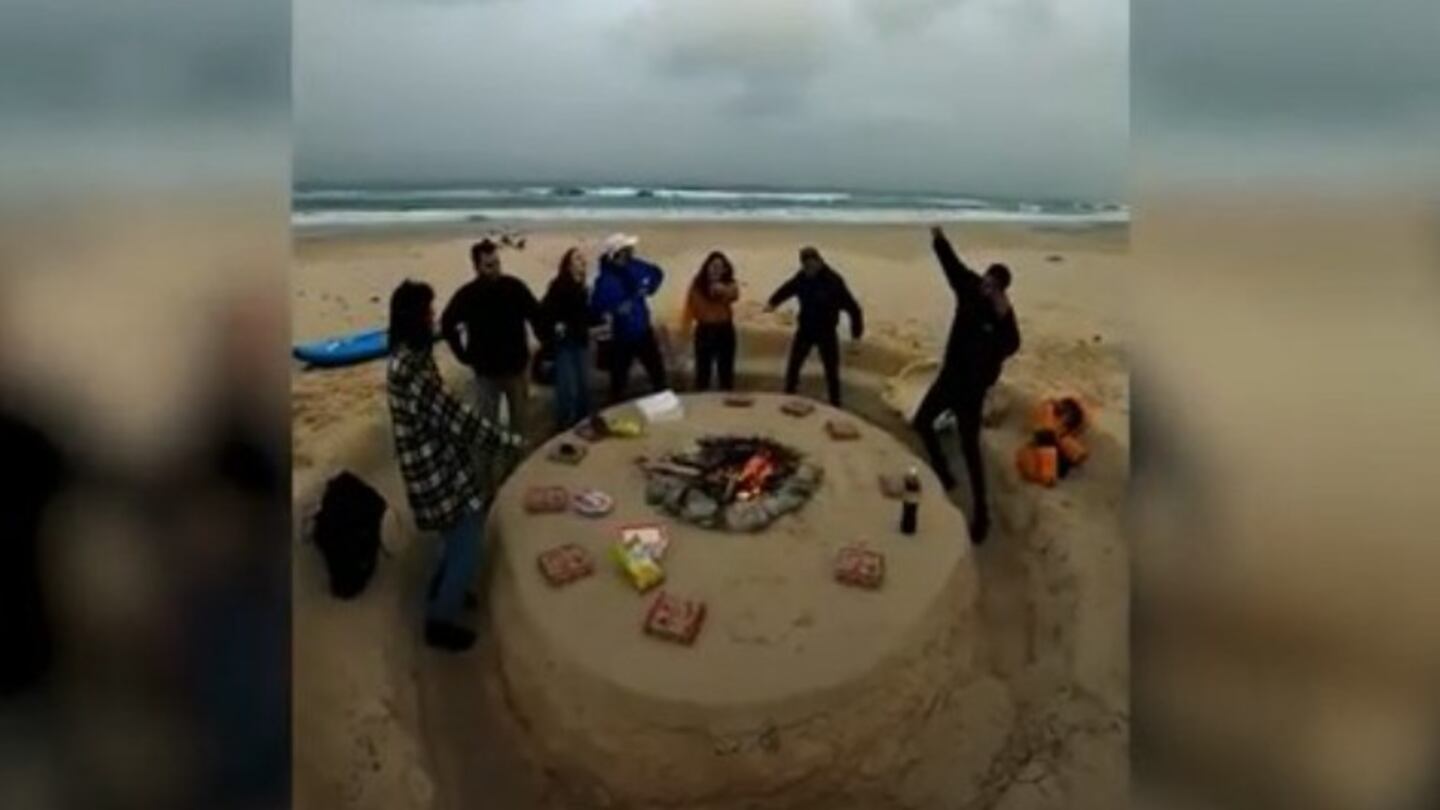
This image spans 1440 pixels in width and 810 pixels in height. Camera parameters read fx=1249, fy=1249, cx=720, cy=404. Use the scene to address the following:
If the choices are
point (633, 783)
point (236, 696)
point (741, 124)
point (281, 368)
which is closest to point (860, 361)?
point (741, 124)

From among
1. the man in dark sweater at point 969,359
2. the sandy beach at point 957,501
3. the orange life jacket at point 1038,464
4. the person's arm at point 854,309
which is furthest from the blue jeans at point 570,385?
the orange life jacket at point 1038,464

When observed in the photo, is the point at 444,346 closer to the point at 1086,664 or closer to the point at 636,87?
the point at 636,87

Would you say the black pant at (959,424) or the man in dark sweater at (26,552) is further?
the black pant at (959,424)

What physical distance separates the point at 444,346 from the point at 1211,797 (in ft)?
4.29

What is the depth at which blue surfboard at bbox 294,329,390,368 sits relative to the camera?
172 cm

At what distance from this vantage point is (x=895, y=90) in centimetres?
174

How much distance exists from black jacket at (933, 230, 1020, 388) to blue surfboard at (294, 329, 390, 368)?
805 millimetres

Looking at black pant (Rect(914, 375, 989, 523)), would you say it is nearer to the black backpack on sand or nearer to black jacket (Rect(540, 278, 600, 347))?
black jacket (Rect(540, 278, 600, 347))

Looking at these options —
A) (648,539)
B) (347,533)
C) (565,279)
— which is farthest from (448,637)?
(565,279)

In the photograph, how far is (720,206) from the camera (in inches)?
69.9

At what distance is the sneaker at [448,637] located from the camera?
5.76 ft

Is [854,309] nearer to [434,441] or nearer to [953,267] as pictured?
[953,267]

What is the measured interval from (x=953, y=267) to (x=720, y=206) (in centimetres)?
35

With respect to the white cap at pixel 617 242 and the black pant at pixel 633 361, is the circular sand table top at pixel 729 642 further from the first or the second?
the white cap at pixel 617 242
